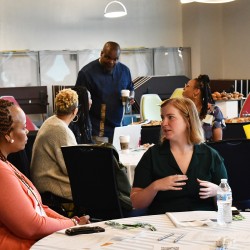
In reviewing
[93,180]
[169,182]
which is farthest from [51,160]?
[169,182]

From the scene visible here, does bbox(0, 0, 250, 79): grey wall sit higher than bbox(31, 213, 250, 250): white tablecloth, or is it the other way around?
bbox(0, 0, 250, 79): grey wall

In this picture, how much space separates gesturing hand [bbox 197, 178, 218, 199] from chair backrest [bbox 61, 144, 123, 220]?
0.84m

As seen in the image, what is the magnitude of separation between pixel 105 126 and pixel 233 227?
12.2ft

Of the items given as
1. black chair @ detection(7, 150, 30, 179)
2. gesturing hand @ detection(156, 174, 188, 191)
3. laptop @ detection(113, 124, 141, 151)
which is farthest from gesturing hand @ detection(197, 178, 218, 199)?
laptop @ detection(113, 124, 141, 151)

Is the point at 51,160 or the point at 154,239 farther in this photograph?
the point at 51,160

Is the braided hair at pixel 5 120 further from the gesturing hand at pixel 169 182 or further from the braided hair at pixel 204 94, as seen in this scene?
the braided hair at pixel 204 94

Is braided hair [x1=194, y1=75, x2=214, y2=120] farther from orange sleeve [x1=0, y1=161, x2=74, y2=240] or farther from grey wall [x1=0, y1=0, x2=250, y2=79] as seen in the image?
grey wall [x1=0, y1=0, x2=250, y2=79]

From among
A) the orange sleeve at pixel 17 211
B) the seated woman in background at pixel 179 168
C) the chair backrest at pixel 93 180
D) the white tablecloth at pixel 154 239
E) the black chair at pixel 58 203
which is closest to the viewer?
the white tablecloth at pixel 154 239

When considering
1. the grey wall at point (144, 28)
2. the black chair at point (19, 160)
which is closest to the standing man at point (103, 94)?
the black chair at point (19, 160)

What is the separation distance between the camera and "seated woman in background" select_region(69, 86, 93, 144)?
552 centimetres

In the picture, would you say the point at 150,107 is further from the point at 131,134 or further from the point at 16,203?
the point at 16,203

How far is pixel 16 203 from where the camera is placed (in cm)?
248

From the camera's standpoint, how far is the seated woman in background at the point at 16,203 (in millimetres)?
2473

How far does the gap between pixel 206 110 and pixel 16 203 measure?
2.98 metres
